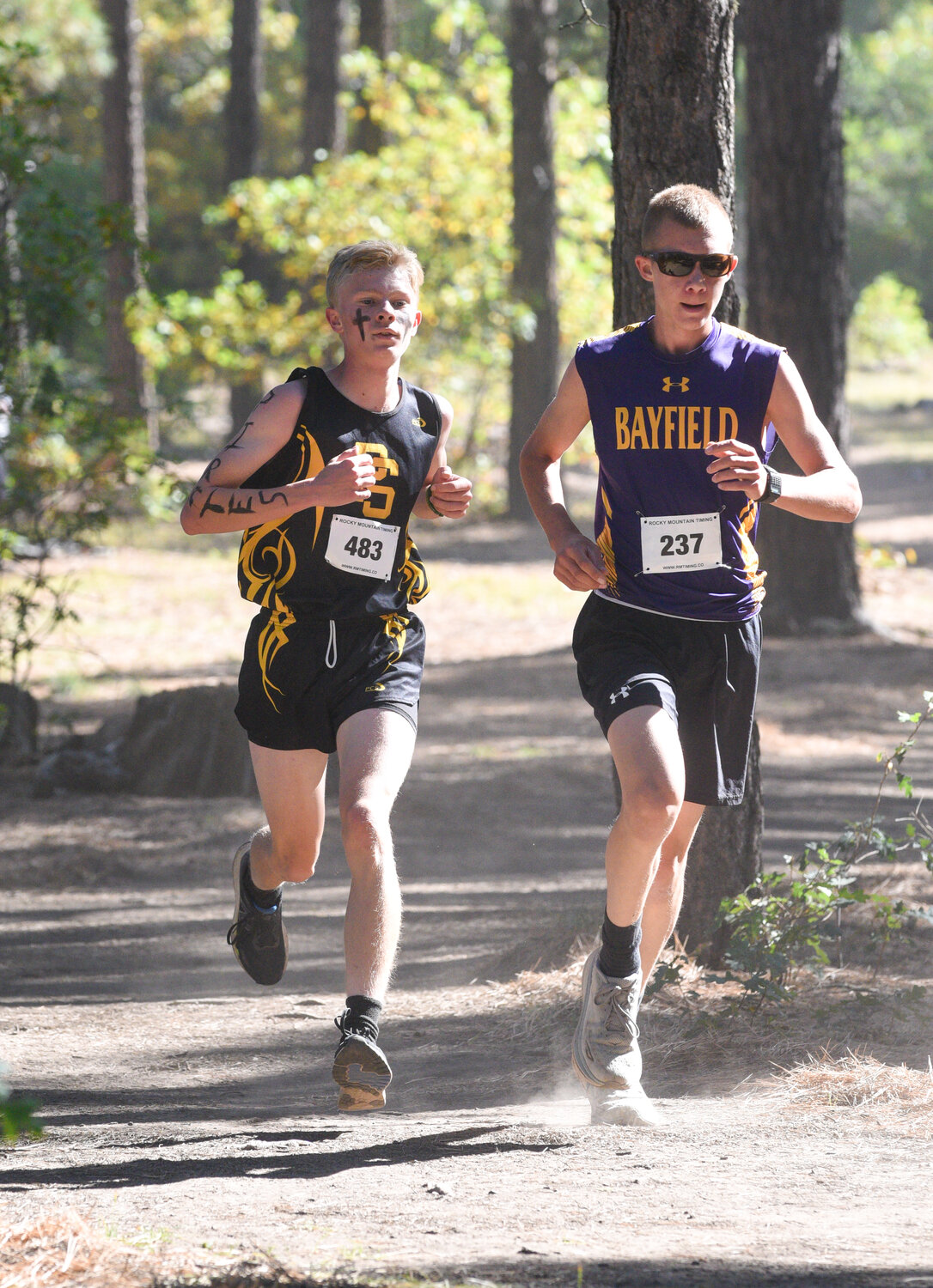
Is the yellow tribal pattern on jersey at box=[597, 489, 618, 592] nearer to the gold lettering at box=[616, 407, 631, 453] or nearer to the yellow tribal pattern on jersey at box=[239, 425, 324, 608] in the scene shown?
the gold lettering at box=[616, 407, 631, 453]

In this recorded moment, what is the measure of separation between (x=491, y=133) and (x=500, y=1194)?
19.4 metres

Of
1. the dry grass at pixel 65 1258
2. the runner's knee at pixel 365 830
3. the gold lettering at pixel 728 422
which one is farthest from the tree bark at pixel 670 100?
the dry grass at pixel 65 1258

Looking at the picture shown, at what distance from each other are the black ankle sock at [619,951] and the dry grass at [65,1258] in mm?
1513

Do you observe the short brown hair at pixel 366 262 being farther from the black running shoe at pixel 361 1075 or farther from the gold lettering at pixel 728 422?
the black running shoe at pixel 361 1075

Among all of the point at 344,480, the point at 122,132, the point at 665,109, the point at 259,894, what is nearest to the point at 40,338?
the point at 665,109

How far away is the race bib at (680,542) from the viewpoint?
3939 mm

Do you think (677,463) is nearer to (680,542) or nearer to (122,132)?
(680,542)

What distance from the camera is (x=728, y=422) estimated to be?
156 inches

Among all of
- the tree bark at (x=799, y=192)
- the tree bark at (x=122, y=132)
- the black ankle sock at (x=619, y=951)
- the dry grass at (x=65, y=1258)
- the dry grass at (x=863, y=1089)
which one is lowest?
the dry grass at (x=863, y=1089)

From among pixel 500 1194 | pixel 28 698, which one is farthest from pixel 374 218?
pixel 500 1194

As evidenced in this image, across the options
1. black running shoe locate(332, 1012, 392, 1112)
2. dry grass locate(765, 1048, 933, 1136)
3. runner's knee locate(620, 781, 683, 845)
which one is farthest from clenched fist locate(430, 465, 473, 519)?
dry grass locate(765, 1048, 933, 1136)

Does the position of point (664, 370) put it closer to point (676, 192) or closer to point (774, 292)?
point (676, 192)

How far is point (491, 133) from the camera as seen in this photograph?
21078 millimetres

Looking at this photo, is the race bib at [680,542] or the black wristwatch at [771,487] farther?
the race bib at [680,542]
